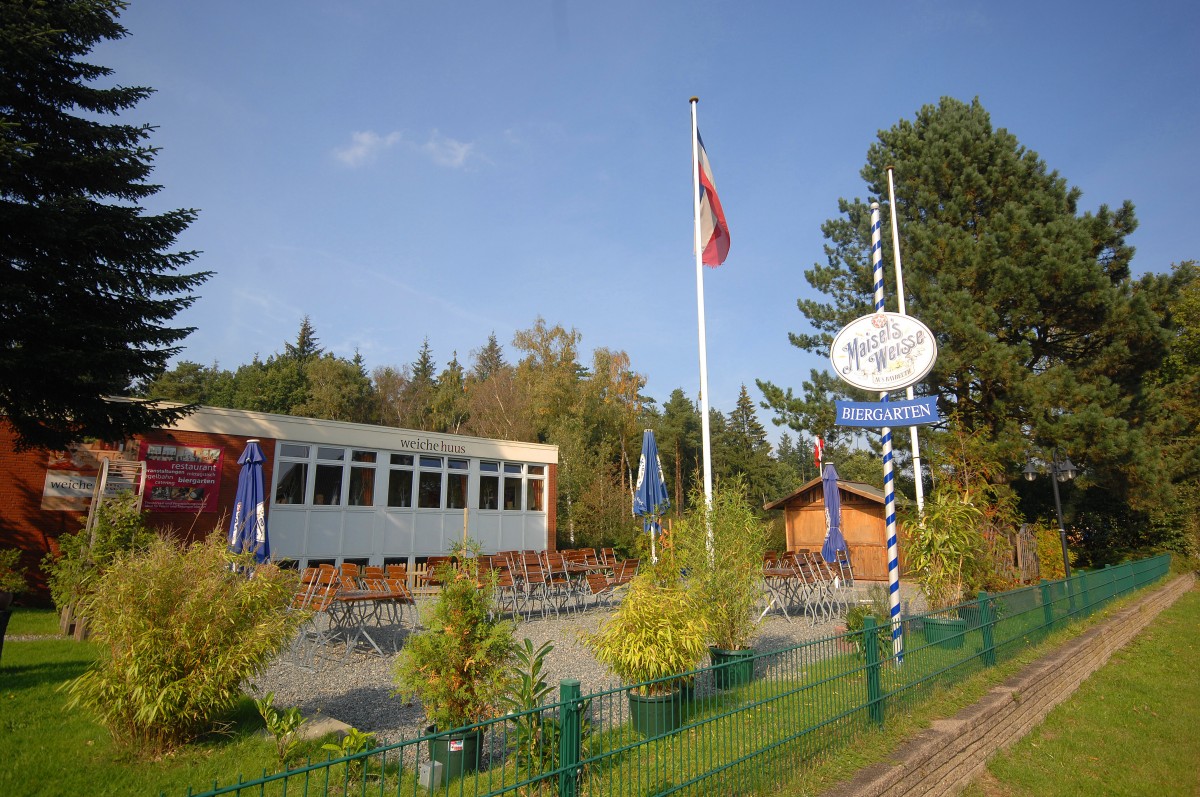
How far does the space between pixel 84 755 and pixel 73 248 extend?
32.1 feet

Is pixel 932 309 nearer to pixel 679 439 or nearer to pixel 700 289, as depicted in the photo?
pixel 700 289

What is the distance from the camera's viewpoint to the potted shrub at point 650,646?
5.00m

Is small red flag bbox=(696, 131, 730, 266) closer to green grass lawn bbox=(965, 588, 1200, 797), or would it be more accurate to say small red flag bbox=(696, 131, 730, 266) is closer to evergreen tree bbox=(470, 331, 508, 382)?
green grass lawn bbox=(965, 588, 1200, 797)

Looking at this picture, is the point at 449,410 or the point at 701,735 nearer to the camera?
the point at 701,735

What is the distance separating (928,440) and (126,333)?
1715 cm

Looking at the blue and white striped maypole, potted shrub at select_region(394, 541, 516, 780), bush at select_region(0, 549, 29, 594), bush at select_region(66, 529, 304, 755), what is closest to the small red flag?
the blue and white striped maypole

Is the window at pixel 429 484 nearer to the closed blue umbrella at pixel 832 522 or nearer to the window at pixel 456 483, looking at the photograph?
the window at pixel 456 483

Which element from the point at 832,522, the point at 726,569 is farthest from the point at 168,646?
the point at 832,522

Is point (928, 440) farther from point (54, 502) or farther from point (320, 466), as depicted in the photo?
point (54, 502)

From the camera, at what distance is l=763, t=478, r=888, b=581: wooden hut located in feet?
64.3

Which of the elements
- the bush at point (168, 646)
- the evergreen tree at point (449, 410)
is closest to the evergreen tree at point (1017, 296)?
the bush at point (168, 646)

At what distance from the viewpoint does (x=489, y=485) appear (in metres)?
19.3

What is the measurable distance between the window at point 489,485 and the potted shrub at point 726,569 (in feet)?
42.2

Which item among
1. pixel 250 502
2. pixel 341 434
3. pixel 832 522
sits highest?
Answer: pixel 341 434
